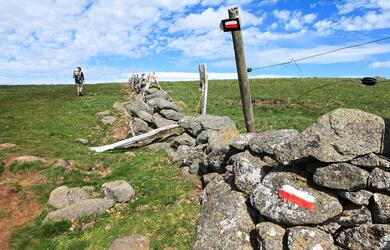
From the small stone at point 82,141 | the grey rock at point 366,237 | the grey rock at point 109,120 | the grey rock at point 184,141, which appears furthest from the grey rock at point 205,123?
the grey rock at point 109,120

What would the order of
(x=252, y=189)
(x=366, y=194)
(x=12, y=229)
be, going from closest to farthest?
1. (x=366, y=194)
2. (x=252, y=189)
3. (x=12, y=229)

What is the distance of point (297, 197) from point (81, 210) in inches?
330

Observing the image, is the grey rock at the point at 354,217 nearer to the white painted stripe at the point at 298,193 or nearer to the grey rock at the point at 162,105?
the white painted stripe at the point at 298,193

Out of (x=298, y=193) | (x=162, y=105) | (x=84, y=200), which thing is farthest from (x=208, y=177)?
(x=162, y=105)

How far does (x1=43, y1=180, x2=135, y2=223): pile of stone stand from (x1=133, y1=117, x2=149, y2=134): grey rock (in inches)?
394

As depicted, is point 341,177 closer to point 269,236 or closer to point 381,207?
point 381,207

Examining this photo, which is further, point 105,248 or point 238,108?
point 238,108

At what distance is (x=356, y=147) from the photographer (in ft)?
31.2

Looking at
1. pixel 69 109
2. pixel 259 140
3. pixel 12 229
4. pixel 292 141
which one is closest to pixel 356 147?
pixel 292 141

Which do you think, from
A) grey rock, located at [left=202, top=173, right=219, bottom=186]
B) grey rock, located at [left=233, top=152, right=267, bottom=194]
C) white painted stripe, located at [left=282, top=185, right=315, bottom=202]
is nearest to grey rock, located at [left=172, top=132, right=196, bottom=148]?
grey rock, located at [left=202, top=173, right=219, bottom=186]

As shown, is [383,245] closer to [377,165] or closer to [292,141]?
[377,165]

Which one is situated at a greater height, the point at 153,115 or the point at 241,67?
the point at 241,67

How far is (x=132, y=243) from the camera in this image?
11.6 metres

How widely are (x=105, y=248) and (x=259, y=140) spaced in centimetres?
617
